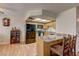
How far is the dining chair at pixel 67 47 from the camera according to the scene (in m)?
1.75

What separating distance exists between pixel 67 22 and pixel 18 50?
0.80 meters

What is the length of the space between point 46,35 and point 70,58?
47cm

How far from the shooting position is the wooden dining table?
5.84 feet

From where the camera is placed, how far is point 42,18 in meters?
1.78

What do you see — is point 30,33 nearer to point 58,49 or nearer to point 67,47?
point 58,49

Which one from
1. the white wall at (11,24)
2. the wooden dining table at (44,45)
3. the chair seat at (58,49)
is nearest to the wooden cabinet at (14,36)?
the white wall at (11,24)

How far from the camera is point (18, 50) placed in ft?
5.82

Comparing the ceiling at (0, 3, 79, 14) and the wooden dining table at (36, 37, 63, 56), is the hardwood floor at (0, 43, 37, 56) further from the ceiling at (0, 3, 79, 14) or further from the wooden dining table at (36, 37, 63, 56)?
the ceiling at (0, 3, 79, 14)

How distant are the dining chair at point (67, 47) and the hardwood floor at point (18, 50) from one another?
11.8 inches

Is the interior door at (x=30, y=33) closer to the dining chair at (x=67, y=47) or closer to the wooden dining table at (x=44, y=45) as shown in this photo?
the wooden dining table at (x=44, y=45)

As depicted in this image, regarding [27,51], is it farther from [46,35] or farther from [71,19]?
[71,19]

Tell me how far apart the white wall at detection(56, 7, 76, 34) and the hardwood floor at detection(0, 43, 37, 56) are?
1.50 feet

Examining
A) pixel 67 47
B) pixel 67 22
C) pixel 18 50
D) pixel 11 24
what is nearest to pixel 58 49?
pixel 67 47

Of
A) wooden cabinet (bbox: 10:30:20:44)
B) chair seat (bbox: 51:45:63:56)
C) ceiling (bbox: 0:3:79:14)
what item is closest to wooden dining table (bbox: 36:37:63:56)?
chair seat (bbox: 51:45:63:56)
